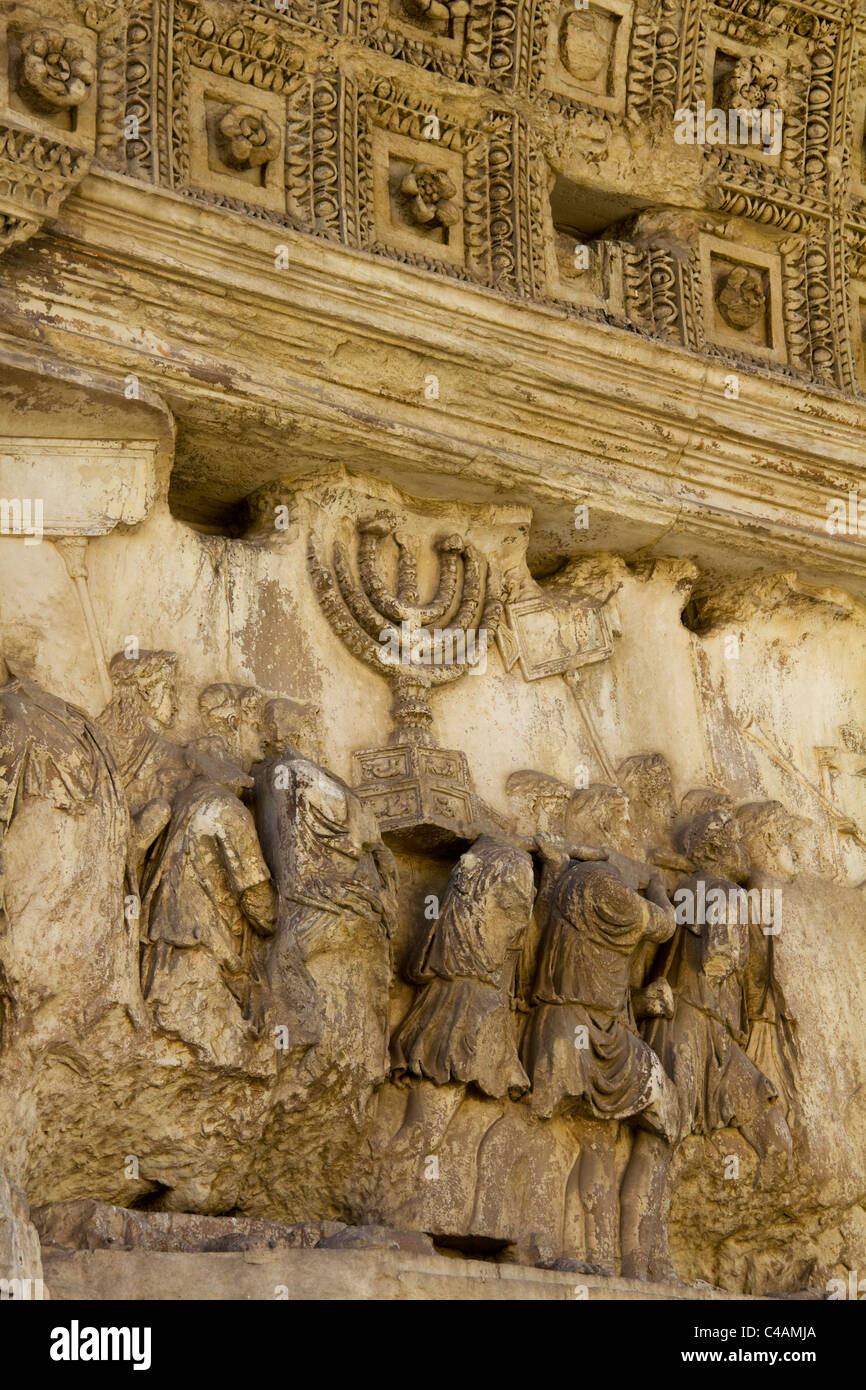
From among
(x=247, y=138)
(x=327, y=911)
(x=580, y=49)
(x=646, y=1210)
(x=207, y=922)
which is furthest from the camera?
(x=580, y=49)

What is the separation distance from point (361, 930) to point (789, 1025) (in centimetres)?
195

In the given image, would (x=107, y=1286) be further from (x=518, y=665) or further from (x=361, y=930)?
(x=518, y=665)

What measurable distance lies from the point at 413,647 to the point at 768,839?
5.18ft

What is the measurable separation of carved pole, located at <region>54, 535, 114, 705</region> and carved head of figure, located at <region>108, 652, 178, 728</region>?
0.04m

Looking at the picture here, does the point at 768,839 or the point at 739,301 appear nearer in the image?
the point at 768,839

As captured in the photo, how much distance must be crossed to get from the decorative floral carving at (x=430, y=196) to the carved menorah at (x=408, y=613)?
111 cm

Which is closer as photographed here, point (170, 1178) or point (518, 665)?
point (170, 1178)

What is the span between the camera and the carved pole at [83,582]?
8.23 m

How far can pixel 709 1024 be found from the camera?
8953mm

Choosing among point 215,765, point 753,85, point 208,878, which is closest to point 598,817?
point 215,765

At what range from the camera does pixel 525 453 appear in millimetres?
9242

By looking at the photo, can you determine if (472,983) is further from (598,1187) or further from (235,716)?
(235,716)

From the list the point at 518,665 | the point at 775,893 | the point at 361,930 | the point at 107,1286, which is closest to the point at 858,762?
the point at 775,893

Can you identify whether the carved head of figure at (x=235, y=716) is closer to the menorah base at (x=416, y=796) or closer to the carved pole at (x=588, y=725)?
the menorah base at (x=416, y=796)
